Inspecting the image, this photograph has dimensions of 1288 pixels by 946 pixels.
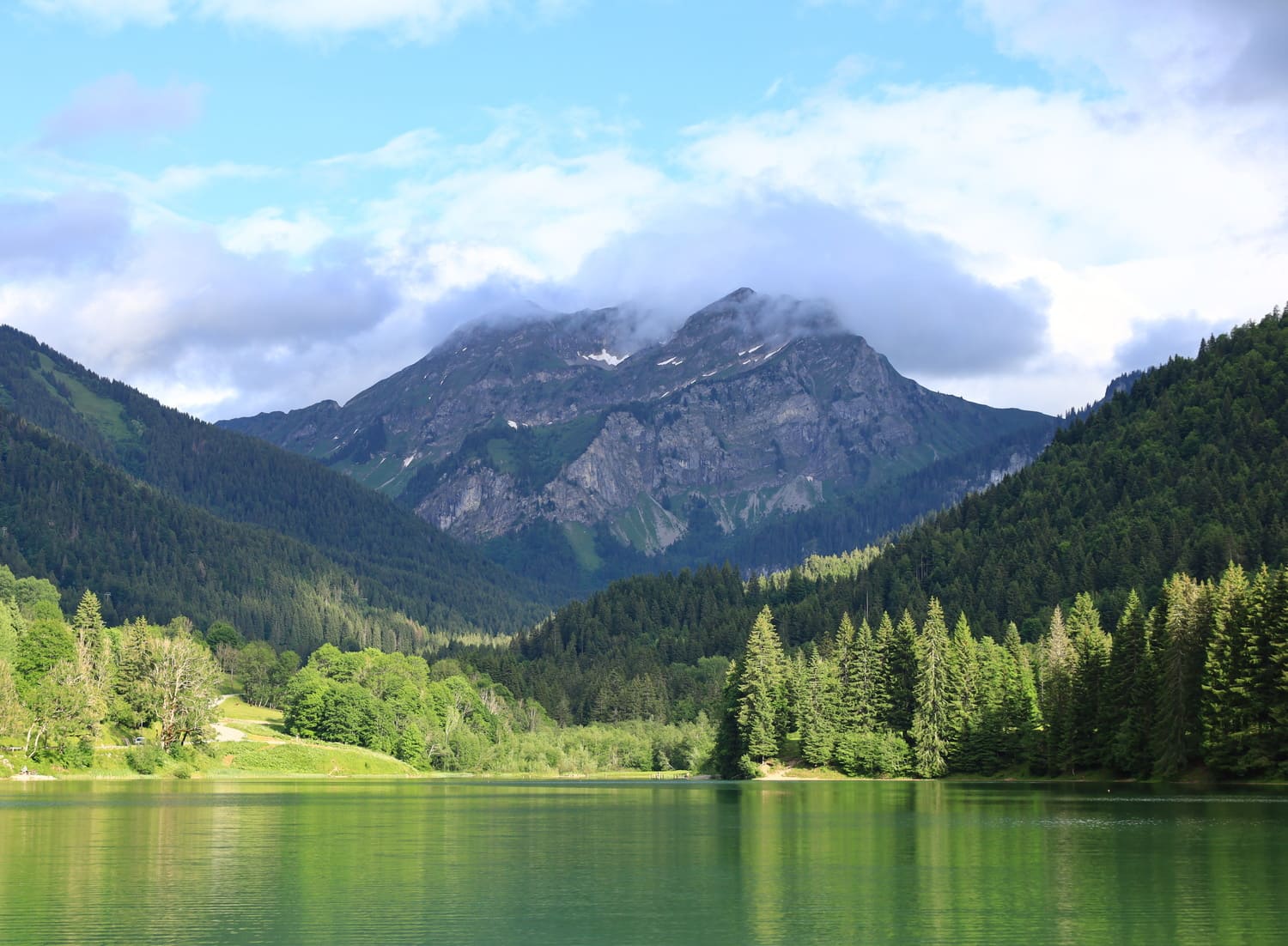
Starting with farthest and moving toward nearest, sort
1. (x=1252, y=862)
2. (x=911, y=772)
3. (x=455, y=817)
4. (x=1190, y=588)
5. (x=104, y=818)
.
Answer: (x=911, y=772)
(x=1190, y=588)
(x=455, y=817)
(x=104, y=818)
(x=1252, y=862)

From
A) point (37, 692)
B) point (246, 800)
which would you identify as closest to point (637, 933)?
point (246, 800)

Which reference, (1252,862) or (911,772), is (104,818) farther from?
(911,772)

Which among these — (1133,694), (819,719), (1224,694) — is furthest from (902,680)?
(1224,694)

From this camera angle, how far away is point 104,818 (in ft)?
319

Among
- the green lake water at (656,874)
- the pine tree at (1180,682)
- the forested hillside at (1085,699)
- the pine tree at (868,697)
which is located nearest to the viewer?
the green lake water at (656,874)

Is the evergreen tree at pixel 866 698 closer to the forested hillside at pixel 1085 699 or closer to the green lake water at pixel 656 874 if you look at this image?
the forested hillside at pixel 1085 699

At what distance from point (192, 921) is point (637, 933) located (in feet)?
51.7

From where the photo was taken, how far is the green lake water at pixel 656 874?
4938cm

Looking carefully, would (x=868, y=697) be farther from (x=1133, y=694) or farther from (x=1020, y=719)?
(x=1133, y=694)

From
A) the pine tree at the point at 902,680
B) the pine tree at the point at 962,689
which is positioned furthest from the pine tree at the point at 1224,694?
the pine tree at the point at 902,680

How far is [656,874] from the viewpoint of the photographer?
66750 mm

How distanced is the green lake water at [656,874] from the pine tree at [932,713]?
68.2 metres

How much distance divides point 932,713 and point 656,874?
126m

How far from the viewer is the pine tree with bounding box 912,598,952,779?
185625mm
